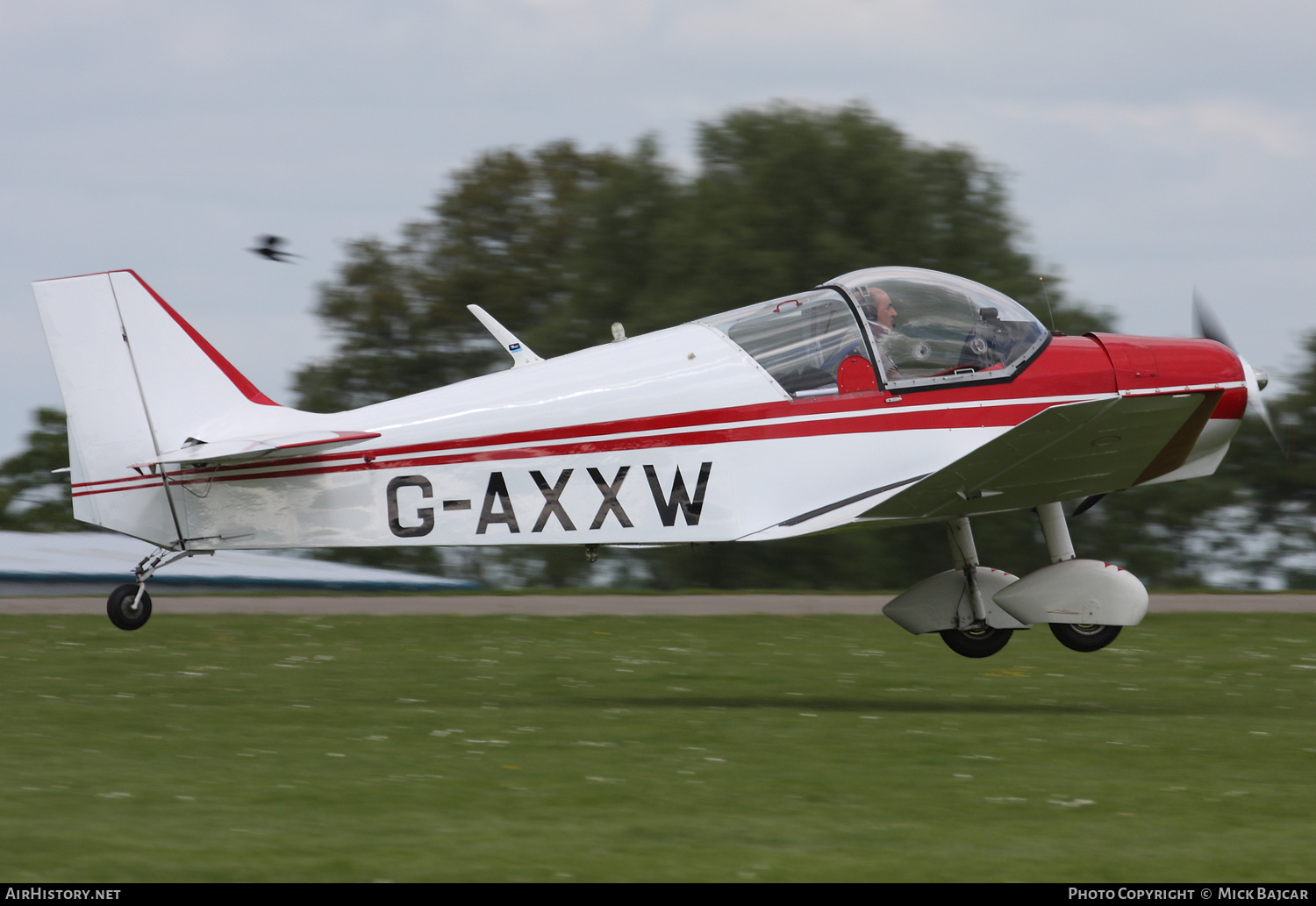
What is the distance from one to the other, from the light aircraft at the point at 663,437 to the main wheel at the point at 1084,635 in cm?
27

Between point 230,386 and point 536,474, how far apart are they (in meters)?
2.31

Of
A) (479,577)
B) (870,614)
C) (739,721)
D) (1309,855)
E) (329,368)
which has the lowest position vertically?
(479,577)

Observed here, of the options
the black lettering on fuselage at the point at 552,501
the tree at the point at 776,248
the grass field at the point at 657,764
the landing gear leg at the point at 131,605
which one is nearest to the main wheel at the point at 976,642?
the grass field at the point at 657,764

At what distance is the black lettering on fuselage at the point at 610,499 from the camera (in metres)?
8.98

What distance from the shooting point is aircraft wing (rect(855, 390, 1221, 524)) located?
28.2 ft

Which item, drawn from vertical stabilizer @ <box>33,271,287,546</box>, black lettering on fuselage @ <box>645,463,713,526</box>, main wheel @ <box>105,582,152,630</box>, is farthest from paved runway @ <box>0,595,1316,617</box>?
black lettering on fuselage @ <box>645,463,713,526</box>

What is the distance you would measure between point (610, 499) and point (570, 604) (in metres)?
8.90

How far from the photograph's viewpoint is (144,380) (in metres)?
9.43

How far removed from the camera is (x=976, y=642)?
35.3 feet

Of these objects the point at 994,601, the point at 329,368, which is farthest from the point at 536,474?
the point at 329,368

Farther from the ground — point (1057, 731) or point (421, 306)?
point (1057, 731)

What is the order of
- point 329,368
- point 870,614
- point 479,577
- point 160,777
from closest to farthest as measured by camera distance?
point 160,777 → point 870,614 → point 479,577 → point 329,368

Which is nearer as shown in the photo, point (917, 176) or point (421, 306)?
point (917, 176)
